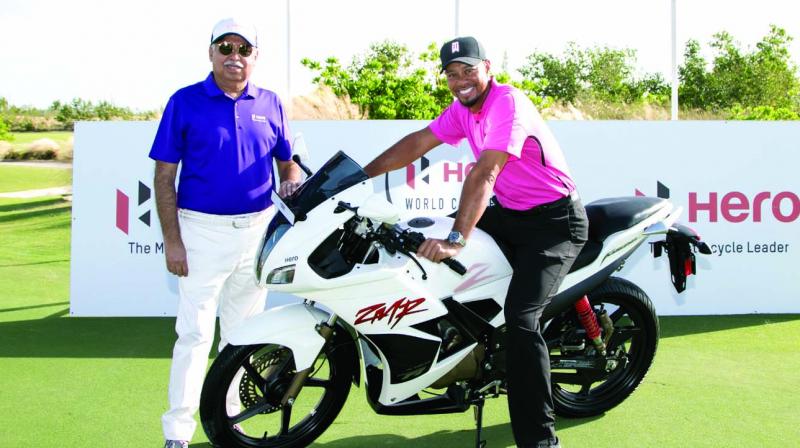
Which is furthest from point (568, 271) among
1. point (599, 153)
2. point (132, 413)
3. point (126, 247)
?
point (126, 247)

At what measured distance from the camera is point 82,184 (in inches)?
273

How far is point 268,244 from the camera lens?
11.6ft

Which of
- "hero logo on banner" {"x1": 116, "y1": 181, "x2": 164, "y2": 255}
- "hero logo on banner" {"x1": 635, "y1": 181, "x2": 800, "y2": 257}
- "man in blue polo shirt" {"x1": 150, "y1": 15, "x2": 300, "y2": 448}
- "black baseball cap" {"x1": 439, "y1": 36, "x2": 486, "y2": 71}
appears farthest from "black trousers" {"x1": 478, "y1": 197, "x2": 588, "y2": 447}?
"hero logo on banner" {"x1": 116, "y1": 181, "x2": 164, "y2": 255}

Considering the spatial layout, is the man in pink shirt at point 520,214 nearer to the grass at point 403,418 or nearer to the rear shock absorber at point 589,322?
the rear shock absorber at point 589,322

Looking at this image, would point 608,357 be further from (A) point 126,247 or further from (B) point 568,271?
A: (A) point 126,247

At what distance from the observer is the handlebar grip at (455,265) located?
138 inches

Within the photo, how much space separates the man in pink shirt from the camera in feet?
11.7

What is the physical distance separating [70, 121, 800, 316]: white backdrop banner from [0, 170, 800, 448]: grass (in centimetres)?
24

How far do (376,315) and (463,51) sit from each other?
1.19 meters

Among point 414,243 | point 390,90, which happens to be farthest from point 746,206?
point 390,90

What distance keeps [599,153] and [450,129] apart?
310 cm

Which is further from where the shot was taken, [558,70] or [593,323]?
[558,70]

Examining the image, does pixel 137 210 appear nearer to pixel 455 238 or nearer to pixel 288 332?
pixel 288 332

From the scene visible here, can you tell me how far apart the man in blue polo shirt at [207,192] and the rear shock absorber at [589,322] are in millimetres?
1530
